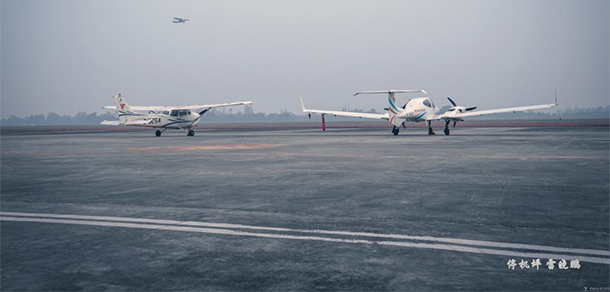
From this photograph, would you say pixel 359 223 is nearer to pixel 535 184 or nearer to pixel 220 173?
pixel 535 184

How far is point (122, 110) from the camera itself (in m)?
46.1

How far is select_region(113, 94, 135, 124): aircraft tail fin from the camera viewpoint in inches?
1797

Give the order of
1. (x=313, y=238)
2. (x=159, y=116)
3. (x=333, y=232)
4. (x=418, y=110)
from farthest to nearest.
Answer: (x=159, y=116) → (x=418, y=110) → (x=333, y=232) → (x=313, y=238)

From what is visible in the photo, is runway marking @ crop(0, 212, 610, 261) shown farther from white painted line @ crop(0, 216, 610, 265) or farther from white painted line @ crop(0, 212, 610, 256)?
white painted line @ crop(0, 216, 610, 265)

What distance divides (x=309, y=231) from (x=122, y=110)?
42908mm

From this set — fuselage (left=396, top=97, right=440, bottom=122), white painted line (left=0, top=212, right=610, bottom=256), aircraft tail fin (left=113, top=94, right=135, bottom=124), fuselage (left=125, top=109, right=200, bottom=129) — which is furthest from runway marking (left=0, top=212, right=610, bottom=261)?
aircraft tail fin (left=113, top=94, right=135, bottom=124)

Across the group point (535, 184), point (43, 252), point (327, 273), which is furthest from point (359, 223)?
point (535, 184)

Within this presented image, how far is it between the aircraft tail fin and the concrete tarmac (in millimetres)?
32603

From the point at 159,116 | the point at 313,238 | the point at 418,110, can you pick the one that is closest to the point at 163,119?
the point at 159,116

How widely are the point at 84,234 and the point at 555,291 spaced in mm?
6341

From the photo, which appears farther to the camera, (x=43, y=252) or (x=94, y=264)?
(x=43, y=252)

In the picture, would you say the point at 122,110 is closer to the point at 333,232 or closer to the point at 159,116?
the point at 159,116

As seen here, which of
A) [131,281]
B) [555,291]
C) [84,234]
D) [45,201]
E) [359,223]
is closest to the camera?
[555,291]

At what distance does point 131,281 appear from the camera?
5.08 meters
